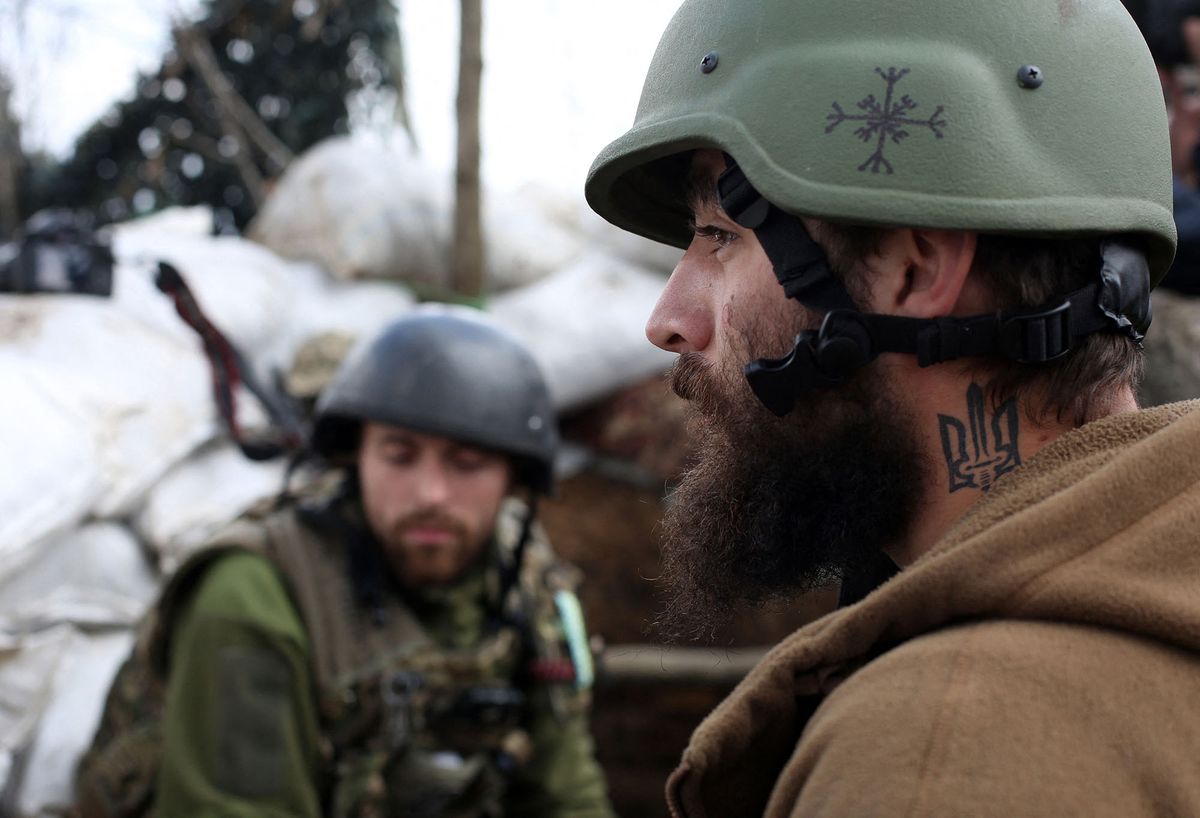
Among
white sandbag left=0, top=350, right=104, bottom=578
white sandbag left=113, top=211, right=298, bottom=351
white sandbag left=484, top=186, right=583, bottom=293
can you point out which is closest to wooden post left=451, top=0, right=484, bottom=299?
white sandbag left=484, top=186, right=583, bottom=293

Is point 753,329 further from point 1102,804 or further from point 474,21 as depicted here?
point 474,21

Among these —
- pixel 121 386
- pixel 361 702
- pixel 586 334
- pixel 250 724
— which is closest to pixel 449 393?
pixel 361 702

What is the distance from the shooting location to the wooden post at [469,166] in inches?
196

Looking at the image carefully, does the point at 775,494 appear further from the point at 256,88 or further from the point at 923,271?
the point at 256,88

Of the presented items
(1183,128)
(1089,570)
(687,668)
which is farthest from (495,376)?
(1089,570)

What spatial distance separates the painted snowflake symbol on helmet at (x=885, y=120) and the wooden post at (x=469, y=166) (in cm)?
386

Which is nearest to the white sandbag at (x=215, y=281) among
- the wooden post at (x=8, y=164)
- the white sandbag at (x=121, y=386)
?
the white sandbag at (x=121, y=386)

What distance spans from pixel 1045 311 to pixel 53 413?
3139 millimetres

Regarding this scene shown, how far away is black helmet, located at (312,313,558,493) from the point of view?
3189 mm

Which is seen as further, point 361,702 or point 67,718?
point 67,718

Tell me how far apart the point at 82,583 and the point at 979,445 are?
3125mm

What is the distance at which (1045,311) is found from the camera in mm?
1166

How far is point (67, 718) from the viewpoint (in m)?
3.21

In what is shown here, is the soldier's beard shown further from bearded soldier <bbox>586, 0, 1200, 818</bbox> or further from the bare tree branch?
the bare tree branch
